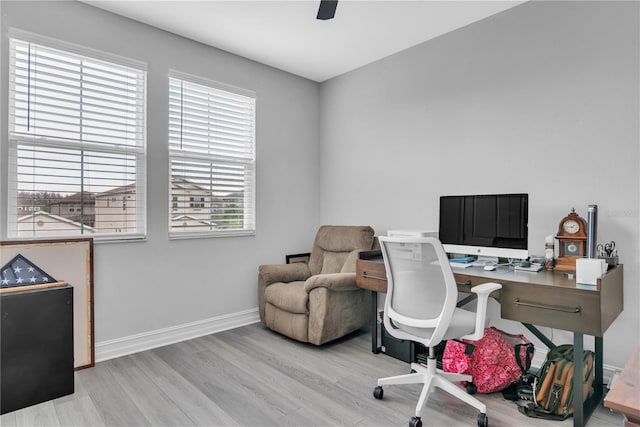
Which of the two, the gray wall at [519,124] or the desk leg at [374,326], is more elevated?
the gray wall at [519,124]

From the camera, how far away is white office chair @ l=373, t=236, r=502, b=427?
76.7 inches

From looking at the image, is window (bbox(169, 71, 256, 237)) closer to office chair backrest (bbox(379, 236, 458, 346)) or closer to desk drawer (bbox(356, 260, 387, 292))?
desk drawer (bbox(356, 260, 387, 292))

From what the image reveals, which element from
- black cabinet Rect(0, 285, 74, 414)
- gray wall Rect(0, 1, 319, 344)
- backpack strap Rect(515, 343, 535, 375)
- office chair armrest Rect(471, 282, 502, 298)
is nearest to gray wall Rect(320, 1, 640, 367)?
backpack strap Rect(515, 343, 535, 375)

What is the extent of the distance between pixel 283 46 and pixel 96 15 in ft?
4.93

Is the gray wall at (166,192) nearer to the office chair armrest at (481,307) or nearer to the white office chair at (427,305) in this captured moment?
the white office chair at (427,305)

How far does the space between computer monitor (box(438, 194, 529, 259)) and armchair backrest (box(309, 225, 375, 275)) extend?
85cm

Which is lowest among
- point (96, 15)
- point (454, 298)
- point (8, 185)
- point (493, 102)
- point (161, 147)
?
point (454, 298)

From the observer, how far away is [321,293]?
2.97 m

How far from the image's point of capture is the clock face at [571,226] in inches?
92.7

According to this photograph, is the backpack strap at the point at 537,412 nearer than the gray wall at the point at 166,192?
Yes

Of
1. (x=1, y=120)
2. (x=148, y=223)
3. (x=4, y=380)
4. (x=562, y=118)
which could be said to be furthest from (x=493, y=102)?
(x=4, y=380)

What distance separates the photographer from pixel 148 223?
3.07 metres

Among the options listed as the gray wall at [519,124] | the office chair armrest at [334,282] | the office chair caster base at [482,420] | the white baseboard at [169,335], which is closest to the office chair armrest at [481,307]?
the office chair caster base at [482,420]

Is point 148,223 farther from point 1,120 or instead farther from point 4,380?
point 4,380
